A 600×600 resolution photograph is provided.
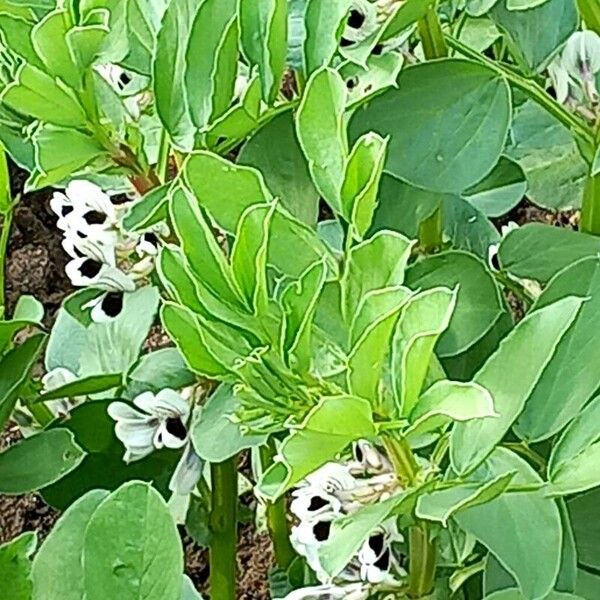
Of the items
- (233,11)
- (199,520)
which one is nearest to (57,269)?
(199,520)

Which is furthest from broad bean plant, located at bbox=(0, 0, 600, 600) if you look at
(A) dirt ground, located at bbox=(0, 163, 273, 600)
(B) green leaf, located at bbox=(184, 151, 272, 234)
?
(A) dirt ground, located at bbox=(0, 163, 273, 600)

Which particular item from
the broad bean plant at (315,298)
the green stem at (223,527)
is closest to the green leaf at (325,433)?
the broad bean plant at (315,298)

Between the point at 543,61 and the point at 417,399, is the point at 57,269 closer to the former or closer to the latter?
the point at 543,61

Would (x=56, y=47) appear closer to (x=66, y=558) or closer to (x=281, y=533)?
(x=66, y=558)

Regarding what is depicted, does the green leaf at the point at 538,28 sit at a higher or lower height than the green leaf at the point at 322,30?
lower

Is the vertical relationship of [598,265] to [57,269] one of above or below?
above

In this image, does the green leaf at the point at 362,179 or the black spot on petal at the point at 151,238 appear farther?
the black spot on petal at the point at 151,238

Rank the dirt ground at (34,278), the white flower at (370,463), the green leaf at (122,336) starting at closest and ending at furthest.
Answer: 1. the white flower at (370,463)
2. the green leaf at (122,336)
3. the dirt ground at (34,278)

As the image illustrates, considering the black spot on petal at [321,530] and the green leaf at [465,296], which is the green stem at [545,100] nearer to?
the green leaf at [465,296]
